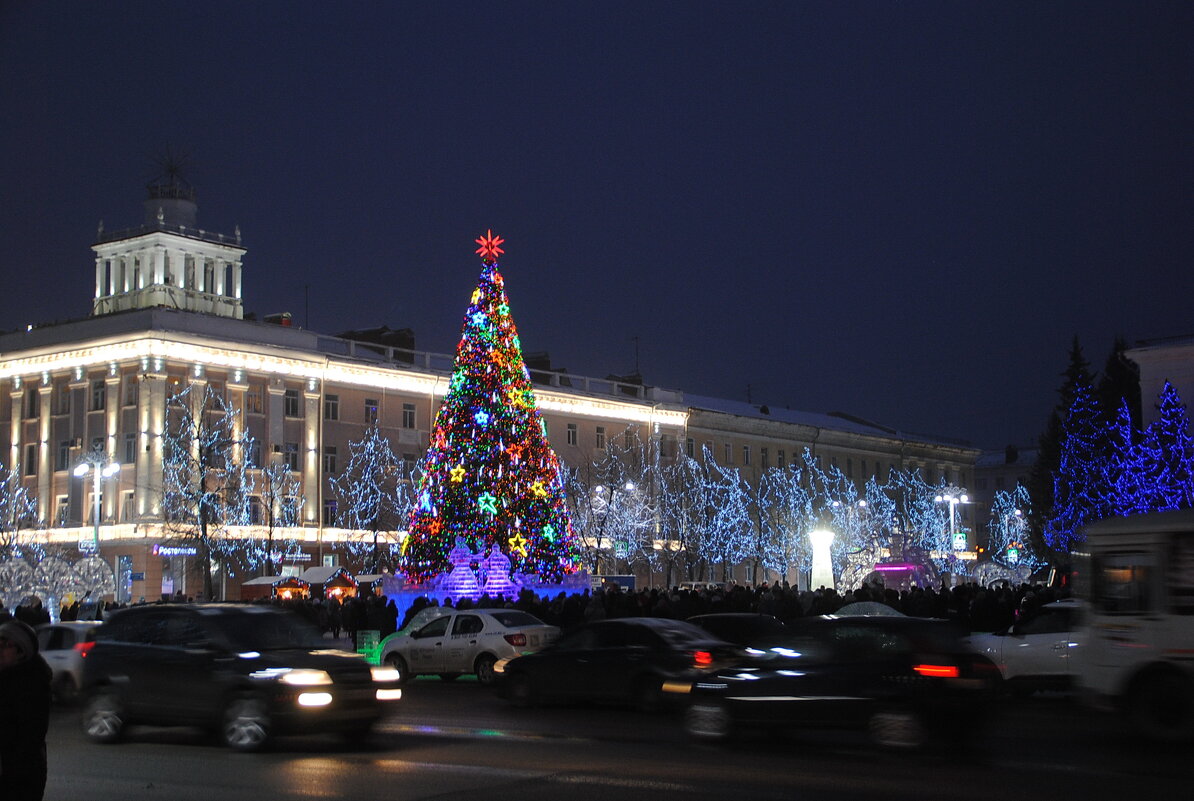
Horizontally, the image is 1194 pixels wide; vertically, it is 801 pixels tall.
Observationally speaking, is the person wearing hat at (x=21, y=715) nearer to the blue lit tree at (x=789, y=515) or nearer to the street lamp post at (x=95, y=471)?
the street lamp post at (x=95, y=471)

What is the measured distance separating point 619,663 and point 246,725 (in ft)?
19.5

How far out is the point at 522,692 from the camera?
21156 millimetres

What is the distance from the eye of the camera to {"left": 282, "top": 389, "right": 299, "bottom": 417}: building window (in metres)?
67.4

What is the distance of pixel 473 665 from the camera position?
26906mm

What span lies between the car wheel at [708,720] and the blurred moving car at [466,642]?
9739 millimetres

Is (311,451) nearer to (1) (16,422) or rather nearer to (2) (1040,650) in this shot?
(1) (16,422)

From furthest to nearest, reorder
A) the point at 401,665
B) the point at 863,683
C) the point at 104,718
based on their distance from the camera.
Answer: the point at 401,665
the point at 104,718
the point at 863,683

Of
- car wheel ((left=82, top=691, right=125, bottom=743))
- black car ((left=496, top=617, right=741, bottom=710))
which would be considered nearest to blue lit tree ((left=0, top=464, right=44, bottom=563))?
black car ((left=496, top=617, right=741, bottom=710))

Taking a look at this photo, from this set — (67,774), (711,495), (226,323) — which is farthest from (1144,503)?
(67,774)

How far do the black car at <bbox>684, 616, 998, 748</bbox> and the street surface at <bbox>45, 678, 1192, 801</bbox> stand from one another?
30 centimetres

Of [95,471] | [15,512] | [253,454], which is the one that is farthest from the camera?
[253,454]

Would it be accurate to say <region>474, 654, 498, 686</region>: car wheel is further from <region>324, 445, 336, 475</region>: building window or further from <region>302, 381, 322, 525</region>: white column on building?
<region>324, 445, 336, 475</region>: building window

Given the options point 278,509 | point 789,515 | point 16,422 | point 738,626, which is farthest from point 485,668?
point 789,515

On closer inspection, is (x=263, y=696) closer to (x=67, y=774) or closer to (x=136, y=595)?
(x=67, y=774)
